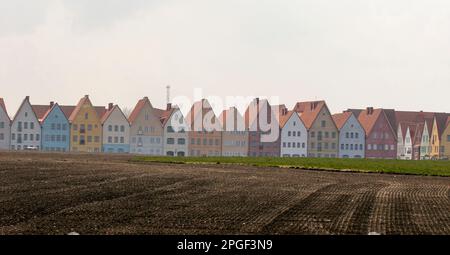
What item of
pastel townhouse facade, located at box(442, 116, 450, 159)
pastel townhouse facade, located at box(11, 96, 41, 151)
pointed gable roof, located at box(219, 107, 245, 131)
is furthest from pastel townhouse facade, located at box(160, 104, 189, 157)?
pastel townhouse facade, located at box(442, 116, 450, 159)

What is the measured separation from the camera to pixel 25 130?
4818 inches

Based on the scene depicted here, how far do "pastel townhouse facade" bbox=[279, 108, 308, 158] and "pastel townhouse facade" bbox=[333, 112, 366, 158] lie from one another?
26.8ft

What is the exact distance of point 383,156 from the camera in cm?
13438

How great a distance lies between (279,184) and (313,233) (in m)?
19.1

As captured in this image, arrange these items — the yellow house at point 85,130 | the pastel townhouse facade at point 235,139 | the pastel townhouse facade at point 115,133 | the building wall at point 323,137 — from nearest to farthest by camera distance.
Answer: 1. the yellow house at point 85,130
2. the pastel townhouse facade at point 115,133
3. the pastel townhouse facade at point 235,139
4. the building wall at point 323,137

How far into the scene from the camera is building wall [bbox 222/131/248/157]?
5044 inches

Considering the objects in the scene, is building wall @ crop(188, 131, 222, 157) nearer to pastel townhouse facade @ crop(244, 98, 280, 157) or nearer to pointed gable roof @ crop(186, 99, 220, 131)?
pointed gable roof @ crop(186, 99, 220, 131)

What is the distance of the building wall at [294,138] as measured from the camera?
12738 cm

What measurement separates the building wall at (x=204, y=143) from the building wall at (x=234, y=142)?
4.07 feet

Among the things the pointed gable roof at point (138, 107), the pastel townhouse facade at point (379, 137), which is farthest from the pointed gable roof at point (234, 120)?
the pastel townhouse facade at point (379, 137)

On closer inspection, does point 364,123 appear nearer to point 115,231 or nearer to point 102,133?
point 102,133

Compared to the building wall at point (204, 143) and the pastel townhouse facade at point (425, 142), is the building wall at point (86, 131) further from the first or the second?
the pastel townhouse facade at point (425, 142)
